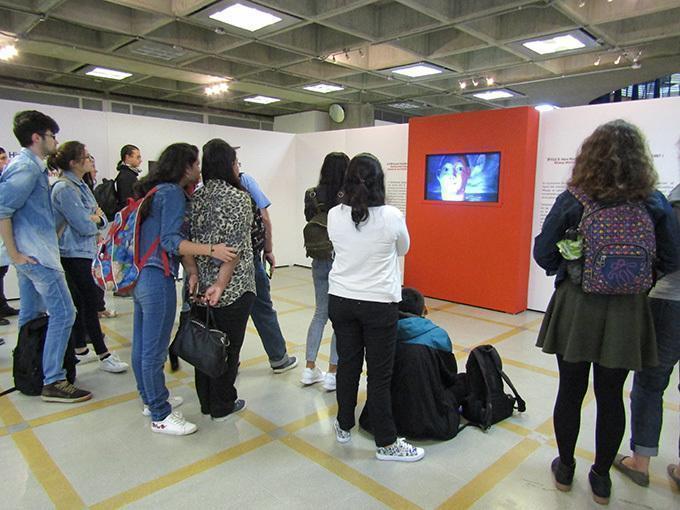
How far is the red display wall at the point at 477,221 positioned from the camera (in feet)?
16.0

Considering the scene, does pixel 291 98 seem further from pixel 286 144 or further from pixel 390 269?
pixel 390 269

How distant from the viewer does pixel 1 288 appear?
4539 mm

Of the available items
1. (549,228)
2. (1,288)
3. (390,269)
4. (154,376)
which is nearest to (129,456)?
(154,376)

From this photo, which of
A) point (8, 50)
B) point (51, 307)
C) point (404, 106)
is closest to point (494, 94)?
point (404, 106)

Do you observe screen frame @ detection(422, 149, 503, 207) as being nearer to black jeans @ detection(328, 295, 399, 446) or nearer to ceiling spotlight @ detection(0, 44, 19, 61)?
black jeans @ detection(328, 295, 399, 446)

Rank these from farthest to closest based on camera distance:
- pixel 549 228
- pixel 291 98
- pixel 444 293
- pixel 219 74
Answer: pixel 291 98, pixel 219 74, pixel 444 293, pixel 549 228

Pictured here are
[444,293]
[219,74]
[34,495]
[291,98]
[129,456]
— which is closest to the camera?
[34,495]

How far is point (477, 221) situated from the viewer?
5203mm

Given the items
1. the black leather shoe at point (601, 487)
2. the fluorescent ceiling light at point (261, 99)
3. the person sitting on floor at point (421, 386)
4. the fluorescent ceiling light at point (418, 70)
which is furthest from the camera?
the fluorescent ceiling light at point (261, 99)

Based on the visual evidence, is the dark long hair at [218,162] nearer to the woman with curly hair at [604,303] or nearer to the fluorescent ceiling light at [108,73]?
the woman with curly hair at [604,303]

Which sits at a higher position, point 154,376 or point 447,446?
point 154,376

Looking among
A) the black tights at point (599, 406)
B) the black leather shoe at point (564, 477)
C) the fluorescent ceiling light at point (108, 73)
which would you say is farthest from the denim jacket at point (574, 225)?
the fluorescent ceiling light at point (108, 73)

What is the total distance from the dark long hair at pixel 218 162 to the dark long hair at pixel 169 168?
9 centimetres

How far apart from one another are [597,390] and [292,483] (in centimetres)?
135
